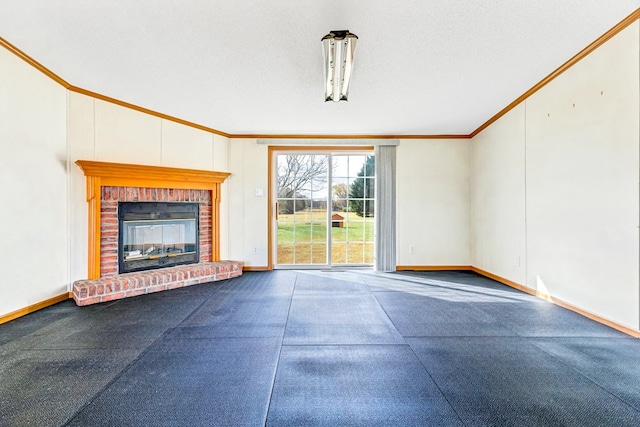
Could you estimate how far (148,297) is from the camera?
346cm

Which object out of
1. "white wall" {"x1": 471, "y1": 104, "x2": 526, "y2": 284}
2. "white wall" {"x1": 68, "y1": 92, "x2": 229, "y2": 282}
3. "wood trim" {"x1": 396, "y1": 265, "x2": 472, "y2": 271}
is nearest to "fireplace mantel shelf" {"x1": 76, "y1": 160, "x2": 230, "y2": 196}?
"white wall" {"x1": 68, "y1": 92, "x2": 229, "y2": 282}

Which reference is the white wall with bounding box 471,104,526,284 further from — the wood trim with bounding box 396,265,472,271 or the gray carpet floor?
the gray carpet floor

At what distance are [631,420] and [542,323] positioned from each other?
1307mm

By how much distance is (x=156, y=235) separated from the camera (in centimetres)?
410

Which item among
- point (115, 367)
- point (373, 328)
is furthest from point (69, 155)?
point (373, 328)

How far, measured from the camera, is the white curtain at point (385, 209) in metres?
5.01

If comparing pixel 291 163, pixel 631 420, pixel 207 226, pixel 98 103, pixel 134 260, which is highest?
pixel 98 103

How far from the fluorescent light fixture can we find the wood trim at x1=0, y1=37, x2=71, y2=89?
2.68 m

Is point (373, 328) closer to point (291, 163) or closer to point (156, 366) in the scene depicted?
point (156, 366)

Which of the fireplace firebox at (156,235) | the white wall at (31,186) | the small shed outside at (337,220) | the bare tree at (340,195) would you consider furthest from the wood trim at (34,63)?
the small shed outside at (337,220)

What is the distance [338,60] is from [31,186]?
313 cm

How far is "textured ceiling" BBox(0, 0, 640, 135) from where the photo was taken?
6.69 feet

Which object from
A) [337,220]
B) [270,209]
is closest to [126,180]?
[270,209]

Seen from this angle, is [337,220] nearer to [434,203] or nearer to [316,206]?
[316,206]
